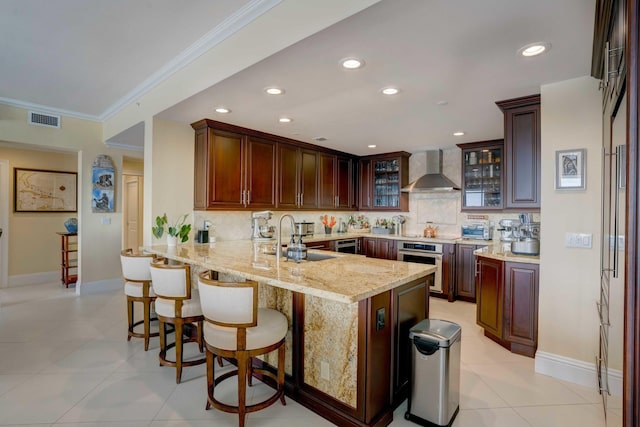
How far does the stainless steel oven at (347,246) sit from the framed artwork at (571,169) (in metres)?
3.30

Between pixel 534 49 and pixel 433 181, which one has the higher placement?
pixel 534 49

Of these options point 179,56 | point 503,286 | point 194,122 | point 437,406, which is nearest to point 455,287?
point 503,286

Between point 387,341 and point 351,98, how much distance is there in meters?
2.15

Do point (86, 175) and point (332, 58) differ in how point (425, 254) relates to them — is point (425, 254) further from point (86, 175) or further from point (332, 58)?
point (86, 175)

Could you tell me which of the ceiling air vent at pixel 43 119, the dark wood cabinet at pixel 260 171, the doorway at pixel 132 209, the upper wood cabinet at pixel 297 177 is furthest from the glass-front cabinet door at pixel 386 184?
the doorway at pixel 132 209

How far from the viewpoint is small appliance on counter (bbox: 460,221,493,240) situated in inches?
197

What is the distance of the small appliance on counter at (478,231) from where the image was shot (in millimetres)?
4996

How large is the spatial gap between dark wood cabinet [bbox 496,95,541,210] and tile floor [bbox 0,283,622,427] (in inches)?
58.9

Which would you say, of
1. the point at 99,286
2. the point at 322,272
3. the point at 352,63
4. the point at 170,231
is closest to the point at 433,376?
the point at 322,272

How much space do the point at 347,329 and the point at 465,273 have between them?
11.1 feet

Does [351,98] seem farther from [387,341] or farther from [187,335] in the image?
[187,335]

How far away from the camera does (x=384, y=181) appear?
611 cm

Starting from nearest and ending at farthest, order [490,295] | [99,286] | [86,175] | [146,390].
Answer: [146,390]
[490,295]
[86,175]
[99,286]

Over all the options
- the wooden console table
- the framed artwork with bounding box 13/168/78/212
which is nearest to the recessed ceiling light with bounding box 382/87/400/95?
the wooden console table
